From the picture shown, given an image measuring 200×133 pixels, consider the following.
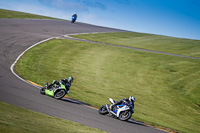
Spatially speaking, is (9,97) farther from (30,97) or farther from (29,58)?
(29,58)

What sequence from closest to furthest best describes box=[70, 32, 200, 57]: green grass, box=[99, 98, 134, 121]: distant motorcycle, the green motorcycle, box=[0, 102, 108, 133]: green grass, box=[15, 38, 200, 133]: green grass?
box=[0, 102, 108, 133]: green grass → box=[99, 98, 134, 121]: distant motorcycle → the green motorcycle → box=[15, 38, 200, 133]: green grass → box=[70, 32, 200, 57]: green grass

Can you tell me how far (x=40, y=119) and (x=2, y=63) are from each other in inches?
581

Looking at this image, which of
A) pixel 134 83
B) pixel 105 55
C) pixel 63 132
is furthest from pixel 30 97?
pixel 105 55

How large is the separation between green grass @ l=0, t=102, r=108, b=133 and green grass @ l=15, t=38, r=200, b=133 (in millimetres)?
6894

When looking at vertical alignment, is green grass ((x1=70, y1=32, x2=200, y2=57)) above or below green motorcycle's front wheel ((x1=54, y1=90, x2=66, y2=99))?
above

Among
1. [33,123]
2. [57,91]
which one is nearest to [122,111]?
[57,91]

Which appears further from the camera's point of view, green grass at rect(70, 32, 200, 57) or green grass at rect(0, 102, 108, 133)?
green grass at rect(70, 32, 200, 57)

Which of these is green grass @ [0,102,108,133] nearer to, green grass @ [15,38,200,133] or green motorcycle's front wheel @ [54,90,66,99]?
green motorcycle's front wheel @ [54,90,66,99]

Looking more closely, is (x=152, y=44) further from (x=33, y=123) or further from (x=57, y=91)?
(x=33, y=123)

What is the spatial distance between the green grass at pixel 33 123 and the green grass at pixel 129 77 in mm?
6894

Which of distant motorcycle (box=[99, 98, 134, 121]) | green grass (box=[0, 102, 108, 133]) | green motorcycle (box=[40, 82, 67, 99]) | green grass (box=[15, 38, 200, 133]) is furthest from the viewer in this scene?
green grass (box=[15, 38, 200, 133])

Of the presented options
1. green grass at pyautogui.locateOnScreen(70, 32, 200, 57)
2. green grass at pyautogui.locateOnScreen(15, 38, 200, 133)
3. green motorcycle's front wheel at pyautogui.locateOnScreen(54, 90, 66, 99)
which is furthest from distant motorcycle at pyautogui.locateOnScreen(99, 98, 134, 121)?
green grass at pyautogui.locateOnScreen(70, 32, 200, 57)

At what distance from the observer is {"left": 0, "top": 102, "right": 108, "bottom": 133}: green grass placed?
21.4ft

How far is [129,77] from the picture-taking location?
2470 cm
